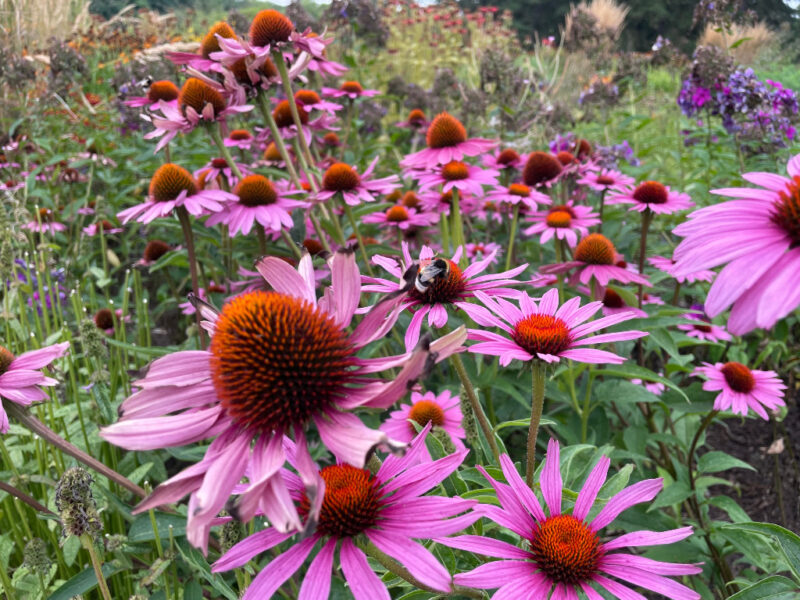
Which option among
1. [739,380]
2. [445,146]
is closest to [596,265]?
[739,380]

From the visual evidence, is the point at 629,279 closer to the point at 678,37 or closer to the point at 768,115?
the point at 768,115

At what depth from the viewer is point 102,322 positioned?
235 cm

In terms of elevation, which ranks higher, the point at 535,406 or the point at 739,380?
the point at 535,406

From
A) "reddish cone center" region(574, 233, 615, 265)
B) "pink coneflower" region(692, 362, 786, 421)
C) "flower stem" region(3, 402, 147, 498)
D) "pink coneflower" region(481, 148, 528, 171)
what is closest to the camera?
"flower stem" region(3, 402, 147, 498)

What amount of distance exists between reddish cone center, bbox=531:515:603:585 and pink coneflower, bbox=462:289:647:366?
24 centimetres

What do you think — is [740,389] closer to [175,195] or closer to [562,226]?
[562,226]

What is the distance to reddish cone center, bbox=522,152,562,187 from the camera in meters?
2.35

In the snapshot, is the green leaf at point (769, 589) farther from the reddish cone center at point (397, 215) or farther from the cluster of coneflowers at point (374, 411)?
the reddish cone center at point (397, 215)

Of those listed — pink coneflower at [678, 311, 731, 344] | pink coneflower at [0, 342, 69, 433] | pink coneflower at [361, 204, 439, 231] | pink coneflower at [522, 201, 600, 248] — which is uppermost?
pink coneflower at [522, 201, 600, 248]

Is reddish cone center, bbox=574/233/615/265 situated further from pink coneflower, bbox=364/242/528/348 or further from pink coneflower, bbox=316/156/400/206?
pink coneflower, bbox=316/156/400/206

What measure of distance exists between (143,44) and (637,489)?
8.21m

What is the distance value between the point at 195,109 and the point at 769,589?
1.90 meters

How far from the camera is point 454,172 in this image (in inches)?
79.6

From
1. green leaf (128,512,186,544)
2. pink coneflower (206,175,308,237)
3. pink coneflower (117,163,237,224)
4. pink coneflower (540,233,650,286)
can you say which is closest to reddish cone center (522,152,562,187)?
pink coneflower (540,233,650,286)
